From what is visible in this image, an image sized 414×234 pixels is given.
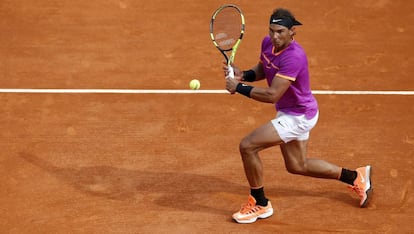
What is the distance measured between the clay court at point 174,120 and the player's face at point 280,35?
6.64 ft

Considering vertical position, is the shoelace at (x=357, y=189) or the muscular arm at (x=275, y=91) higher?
the muscular arm at (x=275, y=91)

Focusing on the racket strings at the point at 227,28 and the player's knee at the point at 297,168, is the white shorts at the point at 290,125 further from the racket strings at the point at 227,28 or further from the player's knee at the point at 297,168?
the racket strings at the point at 227,28

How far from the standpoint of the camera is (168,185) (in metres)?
8.78

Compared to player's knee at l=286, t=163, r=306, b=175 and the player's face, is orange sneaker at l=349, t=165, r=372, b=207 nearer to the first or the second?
player's knee at l=286, t=163, r=306, b=175

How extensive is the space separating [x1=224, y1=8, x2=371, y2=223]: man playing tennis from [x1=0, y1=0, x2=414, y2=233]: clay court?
1.00 ft

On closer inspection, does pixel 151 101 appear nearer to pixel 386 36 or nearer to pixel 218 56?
pixel 218 56

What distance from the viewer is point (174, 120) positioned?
9.91 meters

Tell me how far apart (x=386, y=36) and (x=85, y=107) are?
16.4 ft

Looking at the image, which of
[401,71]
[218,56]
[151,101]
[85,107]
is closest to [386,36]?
[401,71]

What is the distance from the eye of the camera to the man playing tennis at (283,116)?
7.46 meters

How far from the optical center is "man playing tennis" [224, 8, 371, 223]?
7461 millimetres

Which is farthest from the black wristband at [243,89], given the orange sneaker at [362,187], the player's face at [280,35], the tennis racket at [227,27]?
the orange sneaker at [362,187]

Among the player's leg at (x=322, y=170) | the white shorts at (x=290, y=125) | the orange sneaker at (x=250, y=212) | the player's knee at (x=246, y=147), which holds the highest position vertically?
the white shorts at (x=290, y=125)

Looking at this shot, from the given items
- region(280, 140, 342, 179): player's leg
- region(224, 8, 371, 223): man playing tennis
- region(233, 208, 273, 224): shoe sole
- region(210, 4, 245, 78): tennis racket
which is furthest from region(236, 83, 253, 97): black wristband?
region(233, 208, 273, 224): shoe sole
